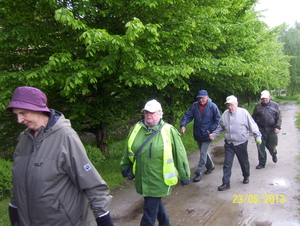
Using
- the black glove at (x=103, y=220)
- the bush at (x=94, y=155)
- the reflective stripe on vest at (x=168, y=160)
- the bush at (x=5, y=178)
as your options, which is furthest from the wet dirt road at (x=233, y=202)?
the black glove at (x=103, y=220)

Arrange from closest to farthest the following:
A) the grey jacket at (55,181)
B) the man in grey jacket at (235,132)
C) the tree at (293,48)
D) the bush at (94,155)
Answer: the grey jacket at (55,181), the man in grey jacket at (235,132), the bush at (94,155), the tree at (293,48)

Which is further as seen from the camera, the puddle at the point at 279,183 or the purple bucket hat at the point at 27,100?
the puddle at the point at 279,183

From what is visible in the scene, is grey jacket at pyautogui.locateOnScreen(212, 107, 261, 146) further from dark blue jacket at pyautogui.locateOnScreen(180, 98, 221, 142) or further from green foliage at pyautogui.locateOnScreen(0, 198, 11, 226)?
green foliage at pyautogui.locateOnScreen(0, 198, 11, 226)

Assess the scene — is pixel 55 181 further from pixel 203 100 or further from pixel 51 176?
pixel 203 100

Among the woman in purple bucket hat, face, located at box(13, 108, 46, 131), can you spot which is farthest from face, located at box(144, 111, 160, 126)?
face, located at box(13, 108, 46, 131)

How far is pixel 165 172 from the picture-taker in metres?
3.31

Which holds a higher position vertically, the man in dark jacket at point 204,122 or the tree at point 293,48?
the tree at point 293,48

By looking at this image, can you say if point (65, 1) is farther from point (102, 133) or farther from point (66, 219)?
point (66, 219)

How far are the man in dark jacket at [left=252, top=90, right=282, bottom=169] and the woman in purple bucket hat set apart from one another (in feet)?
17.2

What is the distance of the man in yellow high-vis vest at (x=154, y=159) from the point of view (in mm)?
3312

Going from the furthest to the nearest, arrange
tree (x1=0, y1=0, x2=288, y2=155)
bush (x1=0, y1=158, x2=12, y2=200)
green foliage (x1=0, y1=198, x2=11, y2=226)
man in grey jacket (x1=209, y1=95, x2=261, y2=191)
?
1. man in grey jacket (x1=209, y1=95, x2=261, y2=191)
2. bush (x1=0, y1=158, x2=12, y2=200)
3. tree (x1=0, y1=0, x2=288, y2=155)
4. green foliage (x1=0, y1=198, x2=11, y2=226)

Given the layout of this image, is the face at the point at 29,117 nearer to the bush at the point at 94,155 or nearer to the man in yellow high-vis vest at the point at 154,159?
the man in yellow high-vis vest at the point at 154,159
